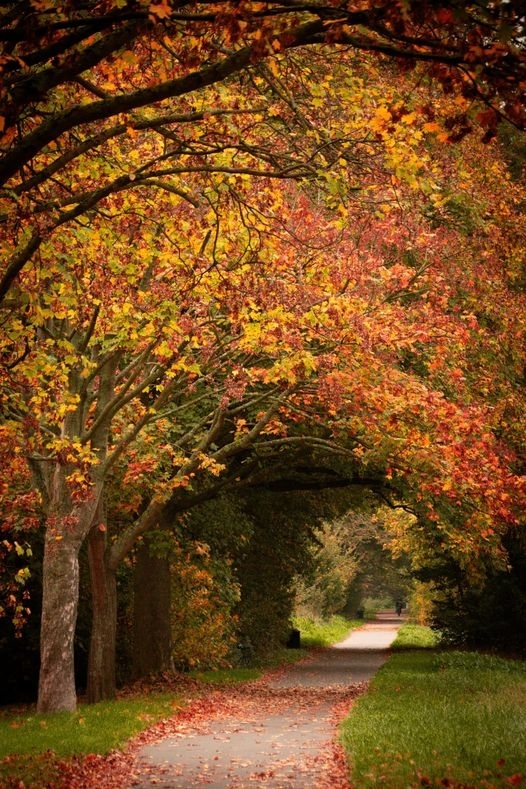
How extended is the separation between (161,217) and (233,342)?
632cm

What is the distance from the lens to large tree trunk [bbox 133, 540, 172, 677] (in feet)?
63.8

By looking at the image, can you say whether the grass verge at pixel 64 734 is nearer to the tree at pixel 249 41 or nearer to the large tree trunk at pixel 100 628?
the large tree trunk at pixel 100 628

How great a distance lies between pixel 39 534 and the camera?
19.1 meters

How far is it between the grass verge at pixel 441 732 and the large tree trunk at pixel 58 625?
4.45 metres

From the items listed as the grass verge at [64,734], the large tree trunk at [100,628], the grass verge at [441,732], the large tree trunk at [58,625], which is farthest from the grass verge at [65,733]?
the grass verge at [441,732]

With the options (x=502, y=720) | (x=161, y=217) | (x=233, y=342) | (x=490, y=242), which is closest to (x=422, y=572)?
(x=490, y=242)

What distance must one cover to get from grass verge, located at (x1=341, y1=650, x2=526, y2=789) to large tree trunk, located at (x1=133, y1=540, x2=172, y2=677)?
4.64m

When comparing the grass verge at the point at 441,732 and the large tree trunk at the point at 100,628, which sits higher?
the large tree trunk at the point at 100,628

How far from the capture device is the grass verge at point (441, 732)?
8062mm

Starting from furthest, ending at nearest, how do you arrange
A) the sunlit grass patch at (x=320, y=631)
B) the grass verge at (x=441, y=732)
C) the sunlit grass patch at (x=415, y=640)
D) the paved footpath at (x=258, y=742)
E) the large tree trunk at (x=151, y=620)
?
the sunlit grass patch at (x=320, y=631) < the sunlit grass patch at (x=415, y=640) < the large tree trunk at (x=151, y=620) < the paved footpath at (x=258, y=742) < the grass verge at (x=441, y=732)

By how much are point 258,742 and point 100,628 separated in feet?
17.8

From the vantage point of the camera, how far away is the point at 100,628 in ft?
54.0

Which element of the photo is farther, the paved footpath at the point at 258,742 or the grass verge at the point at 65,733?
the paved footpath at the point at 258,742

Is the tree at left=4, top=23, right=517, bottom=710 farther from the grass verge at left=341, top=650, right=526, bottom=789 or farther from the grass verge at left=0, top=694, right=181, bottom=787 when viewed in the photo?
the grass verge at left=341, top=650, right=526, bottom=789
